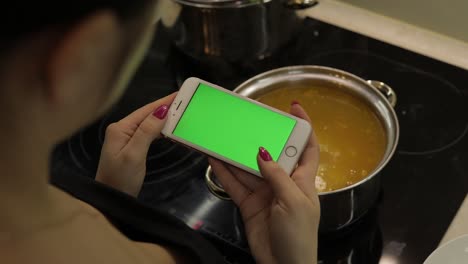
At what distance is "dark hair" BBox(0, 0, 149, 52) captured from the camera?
0.20 meters

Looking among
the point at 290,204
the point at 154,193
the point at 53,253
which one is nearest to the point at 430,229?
the point at 290,204

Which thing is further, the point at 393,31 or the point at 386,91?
the point at 393,31

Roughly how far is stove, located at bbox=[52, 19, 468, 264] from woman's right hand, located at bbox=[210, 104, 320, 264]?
9cm

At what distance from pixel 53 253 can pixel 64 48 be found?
17 cm

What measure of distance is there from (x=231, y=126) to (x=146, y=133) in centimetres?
10

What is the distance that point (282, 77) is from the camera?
0.69m

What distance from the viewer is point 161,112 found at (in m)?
0.57

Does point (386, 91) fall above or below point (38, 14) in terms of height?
below

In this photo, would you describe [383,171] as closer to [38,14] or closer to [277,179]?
[277,179]

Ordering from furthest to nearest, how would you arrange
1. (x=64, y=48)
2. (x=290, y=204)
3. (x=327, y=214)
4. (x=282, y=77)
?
(x=282, y=77), (x=327, y=214), (x=290, y=204), (x=64, y=48)

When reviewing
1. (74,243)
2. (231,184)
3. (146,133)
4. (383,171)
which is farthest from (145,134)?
(383,171)

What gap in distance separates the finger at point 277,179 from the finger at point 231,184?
62mm

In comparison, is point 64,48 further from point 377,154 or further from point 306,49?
point 306,49

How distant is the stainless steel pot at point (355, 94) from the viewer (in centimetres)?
57
